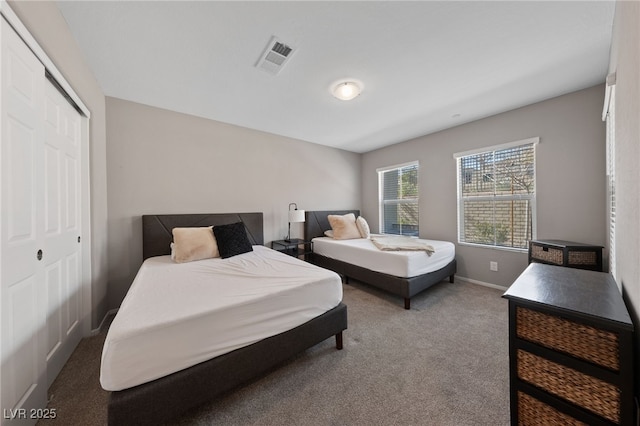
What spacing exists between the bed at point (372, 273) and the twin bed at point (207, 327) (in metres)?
0.04

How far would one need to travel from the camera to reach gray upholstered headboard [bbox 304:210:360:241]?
4199mm

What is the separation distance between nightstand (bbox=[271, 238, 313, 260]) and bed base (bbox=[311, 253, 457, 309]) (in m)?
A: 0.43

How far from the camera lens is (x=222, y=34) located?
1678 millimetres

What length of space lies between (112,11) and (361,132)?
124 inches

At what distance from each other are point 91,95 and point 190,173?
1.17 metres

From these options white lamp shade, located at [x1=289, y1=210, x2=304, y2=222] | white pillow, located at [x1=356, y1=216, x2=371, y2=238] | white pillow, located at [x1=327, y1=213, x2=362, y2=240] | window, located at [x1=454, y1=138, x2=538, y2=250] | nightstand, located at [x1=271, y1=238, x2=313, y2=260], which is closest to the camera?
window, located at [x1=454, y1=138, x2=538, y2=250]

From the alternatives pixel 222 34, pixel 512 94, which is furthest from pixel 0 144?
pixel 512 94

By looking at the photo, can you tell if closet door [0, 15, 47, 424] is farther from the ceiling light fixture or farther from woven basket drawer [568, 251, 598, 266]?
woven basket drawer [568, 251, 598, 266]

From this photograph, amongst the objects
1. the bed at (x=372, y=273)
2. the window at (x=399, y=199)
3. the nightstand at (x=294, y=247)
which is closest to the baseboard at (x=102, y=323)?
the nightstand at (x=294, y=247)

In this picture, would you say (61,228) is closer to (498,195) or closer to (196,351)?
(196,351)

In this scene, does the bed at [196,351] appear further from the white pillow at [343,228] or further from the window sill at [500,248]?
the window sill at [500,248]

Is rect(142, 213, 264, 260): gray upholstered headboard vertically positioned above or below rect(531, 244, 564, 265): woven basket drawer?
above

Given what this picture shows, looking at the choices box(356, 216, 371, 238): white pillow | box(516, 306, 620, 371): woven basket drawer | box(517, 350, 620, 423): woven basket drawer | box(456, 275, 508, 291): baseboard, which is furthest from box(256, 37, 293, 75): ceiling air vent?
box(456, 275, 508, 291): baseboard

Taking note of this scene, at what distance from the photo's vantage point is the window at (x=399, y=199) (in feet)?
14.0
